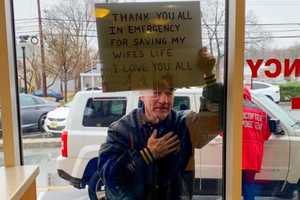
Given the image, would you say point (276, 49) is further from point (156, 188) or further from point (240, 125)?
point (156, 188)

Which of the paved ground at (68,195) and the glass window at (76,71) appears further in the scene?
the paved ground at (68,195)

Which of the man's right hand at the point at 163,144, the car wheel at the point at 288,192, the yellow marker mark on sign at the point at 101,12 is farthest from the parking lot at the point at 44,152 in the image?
the yellow marker mark on sign at the point at 101,12

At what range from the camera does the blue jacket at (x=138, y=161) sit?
2117mm

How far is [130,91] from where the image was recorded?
206cm

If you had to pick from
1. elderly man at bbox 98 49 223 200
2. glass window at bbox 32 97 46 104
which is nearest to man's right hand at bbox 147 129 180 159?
elderly man at bbox 98 49 223 200

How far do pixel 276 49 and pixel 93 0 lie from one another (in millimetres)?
1094

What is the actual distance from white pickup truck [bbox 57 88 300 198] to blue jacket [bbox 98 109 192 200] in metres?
0.06

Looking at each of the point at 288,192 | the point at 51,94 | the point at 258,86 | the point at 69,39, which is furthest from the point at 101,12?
the point at 288,192

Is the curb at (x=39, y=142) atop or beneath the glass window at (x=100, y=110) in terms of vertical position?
beneath

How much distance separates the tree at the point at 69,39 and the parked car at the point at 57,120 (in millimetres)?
91

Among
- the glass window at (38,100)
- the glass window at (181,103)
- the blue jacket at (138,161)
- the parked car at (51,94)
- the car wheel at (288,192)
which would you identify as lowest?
the car wheel at (288,192)

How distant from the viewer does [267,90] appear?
2084 millimetres

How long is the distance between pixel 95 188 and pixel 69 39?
3.00 ft

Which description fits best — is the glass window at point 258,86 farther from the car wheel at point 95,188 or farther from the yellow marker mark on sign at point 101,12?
the car wheel at point 95,188
